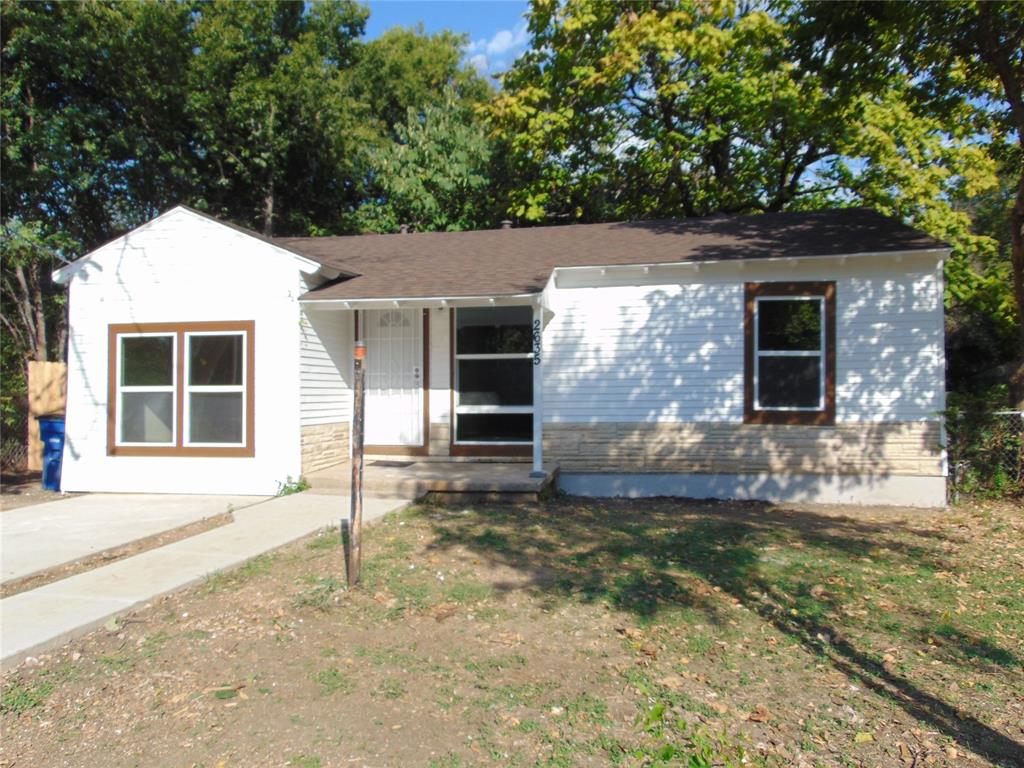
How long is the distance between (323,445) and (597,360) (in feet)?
13.3

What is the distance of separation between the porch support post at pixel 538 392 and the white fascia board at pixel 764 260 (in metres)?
1.04

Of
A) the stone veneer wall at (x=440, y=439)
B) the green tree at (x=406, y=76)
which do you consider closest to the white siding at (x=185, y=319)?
the stone veneer wall at (x=440, y=439)

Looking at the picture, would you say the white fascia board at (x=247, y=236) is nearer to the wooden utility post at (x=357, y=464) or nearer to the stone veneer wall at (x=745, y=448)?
the stone veneer wall at (x=745, y=448)

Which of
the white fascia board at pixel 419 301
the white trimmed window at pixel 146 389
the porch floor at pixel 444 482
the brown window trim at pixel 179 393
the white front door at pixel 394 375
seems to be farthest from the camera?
the white front door at pixel 394 375

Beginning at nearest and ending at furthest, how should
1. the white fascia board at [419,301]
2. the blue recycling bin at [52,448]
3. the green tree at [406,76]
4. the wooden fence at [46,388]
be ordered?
the white fascia board at [419,301]
the blue recycling bin at [52,448]
the wooden fence at [46,388]
the green tree at [406,76]

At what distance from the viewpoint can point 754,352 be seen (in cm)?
1033

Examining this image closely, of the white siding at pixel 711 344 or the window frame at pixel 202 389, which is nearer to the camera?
the white siding at pixel 711 344

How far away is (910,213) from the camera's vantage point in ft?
52.7

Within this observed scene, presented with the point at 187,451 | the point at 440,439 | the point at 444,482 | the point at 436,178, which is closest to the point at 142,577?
the point at 444,482

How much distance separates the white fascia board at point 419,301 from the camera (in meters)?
9.85

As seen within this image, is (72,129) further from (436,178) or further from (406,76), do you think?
(406,76)

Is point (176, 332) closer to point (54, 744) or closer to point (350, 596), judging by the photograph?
point (350, 596)

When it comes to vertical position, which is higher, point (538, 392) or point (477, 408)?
point (538, 392)

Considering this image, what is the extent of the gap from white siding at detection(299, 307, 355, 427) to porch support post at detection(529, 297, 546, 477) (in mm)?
3079
